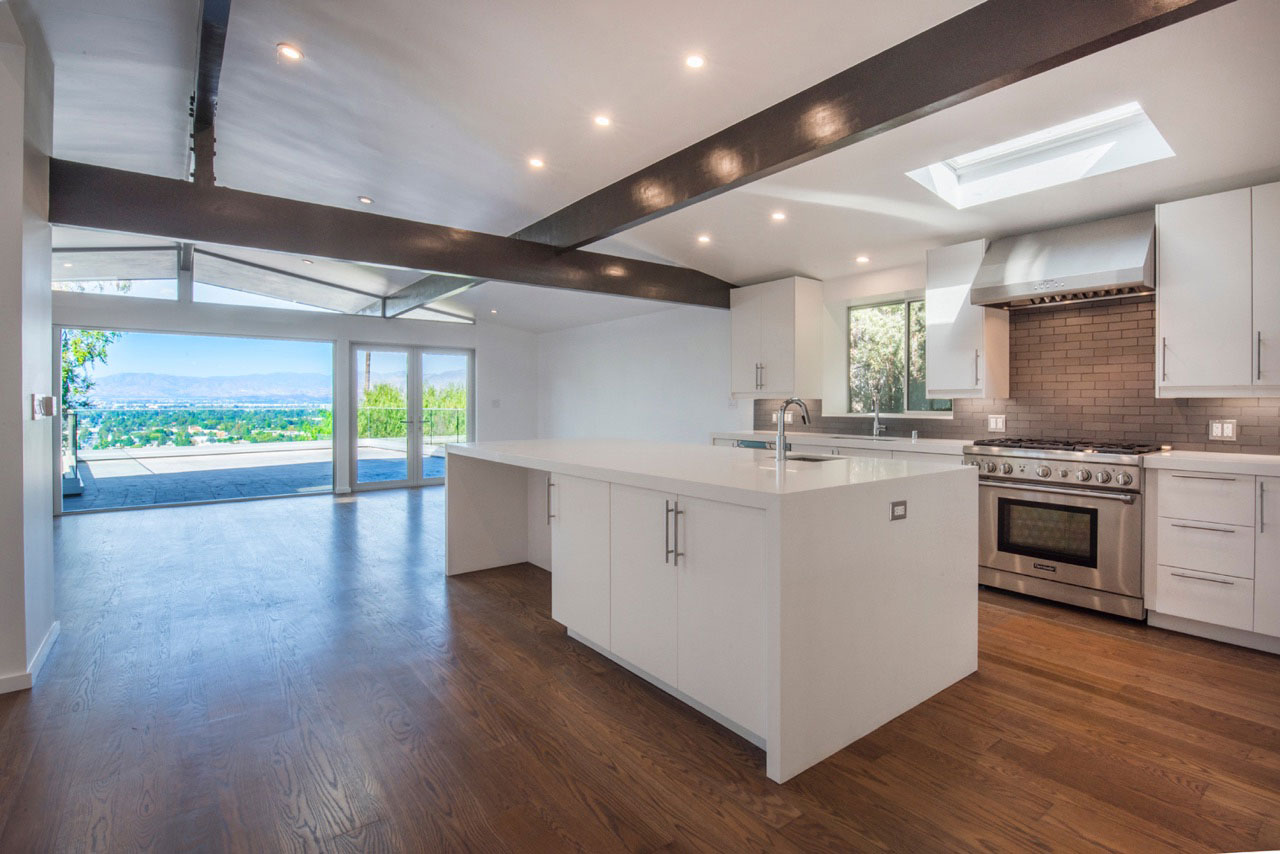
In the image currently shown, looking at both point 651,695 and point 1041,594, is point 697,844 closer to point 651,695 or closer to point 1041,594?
point 651,695

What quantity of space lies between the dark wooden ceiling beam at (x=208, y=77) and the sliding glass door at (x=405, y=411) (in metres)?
4.75

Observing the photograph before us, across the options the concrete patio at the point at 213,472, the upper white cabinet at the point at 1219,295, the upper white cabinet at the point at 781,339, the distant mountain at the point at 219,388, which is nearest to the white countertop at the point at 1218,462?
the upper white cabinet at the point at 1219,295

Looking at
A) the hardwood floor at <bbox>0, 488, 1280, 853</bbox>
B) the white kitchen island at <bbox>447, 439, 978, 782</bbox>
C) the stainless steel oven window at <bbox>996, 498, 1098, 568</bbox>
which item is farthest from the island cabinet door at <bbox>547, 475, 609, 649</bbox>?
the stainless steel oven window at <bbox>996, 498, 1098, 568</bbox>

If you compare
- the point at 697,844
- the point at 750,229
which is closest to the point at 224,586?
the point at 697,844

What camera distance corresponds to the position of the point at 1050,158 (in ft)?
10.9

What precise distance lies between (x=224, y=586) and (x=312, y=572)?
1.63 ft

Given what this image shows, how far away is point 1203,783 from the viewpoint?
1854mm

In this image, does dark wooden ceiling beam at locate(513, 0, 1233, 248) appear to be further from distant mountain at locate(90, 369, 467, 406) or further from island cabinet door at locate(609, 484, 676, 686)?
distant mountain at locate(90, 369, 467, 406)

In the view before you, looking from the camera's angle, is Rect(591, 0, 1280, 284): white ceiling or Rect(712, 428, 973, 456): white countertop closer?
Rect(591, 0, 1280, 284): white ceiling

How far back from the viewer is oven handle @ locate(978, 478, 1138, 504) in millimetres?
3254

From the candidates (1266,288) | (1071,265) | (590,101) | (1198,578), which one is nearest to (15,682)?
(590,101)

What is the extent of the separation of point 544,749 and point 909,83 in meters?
2.65

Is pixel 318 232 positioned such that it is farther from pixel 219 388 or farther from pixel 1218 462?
pixel 1218 462

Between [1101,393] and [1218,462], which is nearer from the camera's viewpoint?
[1218,462]
